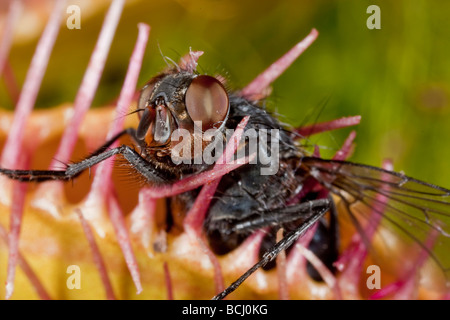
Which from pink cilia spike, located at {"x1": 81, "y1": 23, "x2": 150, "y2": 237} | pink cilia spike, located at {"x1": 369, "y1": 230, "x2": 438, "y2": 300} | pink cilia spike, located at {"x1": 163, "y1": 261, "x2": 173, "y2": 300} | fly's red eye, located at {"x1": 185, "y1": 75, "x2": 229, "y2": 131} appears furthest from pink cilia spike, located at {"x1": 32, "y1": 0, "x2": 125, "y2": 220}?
pink cilia spike, located at {"x1": 369, "y1": 230, "x2": 438, "y2": 300}

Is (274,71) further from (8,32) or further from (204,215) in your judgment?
(8,32)

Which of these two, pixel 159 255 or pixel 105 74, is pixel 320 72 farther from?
pixel 159 255

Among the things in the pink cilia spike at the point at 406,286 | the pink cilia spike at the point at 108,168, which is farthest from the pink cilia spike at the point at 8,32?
the pink cilia spike at the point at 406,286

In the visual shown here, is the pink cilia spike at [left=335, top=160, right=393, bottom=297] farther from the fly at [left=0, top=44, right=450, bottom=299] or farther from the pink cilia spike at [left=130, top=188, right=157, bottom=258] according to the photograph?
the pink cilia spike at [left=130, top=188, right=157, bottom=258]

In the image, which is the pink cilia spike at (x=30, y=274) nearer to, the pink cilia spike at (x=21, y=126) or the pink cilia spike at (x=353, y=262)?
the pink cilia spike at (x=21, y=126)

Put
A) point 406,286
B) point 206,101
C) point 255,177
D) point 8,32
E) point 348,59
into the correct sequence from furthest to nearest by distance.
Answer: point 348,59, point 8,32, point 406,286, point 255,177, point 206,101

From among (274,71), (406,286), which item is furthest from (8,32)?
(406,286)

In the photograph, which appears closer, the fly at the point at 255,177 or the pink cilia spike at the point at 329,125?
the fly at the point at 255,177
